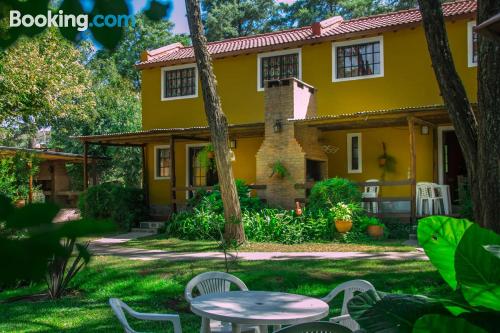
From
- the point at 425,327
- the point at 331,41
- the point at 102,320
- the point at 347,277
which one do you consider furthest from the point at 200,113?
the point at 425,327

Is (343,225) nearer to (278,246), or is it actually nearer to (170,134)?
(278,246)

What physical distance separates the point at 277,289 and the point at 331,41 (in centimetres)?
1095

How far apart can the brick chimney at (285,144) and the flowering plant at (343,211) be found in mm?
1542

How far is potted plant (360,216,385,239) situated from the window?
877 cm

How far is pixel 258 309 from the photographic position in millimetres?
4078

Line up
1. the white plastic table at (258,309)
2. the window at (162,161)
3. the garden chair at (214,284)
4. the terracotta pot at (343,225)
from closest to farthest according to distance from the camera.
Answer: the white plastic table at (258,309)
the garden chair at (214,284)
the terracotta pot at (343,225)
the window at (162,161)

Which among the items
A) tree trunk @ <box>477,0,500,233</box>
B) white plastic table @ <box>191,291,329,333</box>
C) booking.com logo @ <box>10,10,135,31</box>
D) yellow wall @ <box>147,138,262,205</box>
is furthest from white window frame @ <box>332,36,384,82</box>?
booking.com logo @ <box>10,10,135,31</box>

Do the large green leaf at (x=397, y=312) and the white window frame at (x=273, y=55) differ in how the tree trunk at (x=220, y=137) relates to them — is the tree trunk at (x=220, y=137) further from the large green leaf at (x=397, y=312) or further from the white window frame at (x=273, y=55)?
the large green leaf at (x=397, y=312)

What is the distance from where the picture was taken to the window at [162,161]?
19.5m

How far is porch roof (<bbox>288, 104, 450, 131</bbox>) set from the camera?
1308 centimetres

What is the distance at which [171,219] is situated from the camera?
15.6 metres

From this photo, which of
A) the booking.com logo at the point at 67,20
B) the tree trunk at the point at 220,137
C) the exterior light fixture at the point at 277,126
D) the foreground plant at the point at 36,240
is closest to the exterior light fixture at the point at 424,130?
the exterior light fixture at the point at 277,126

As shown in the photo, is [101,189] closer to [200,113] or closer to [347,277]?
[200,113]

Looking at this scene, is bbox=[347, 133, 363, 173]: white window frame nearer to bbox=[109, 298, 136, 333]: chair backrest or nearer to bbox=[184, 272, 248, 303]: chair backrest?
bbox=[184, 272, 248, 303]: chair backrest
